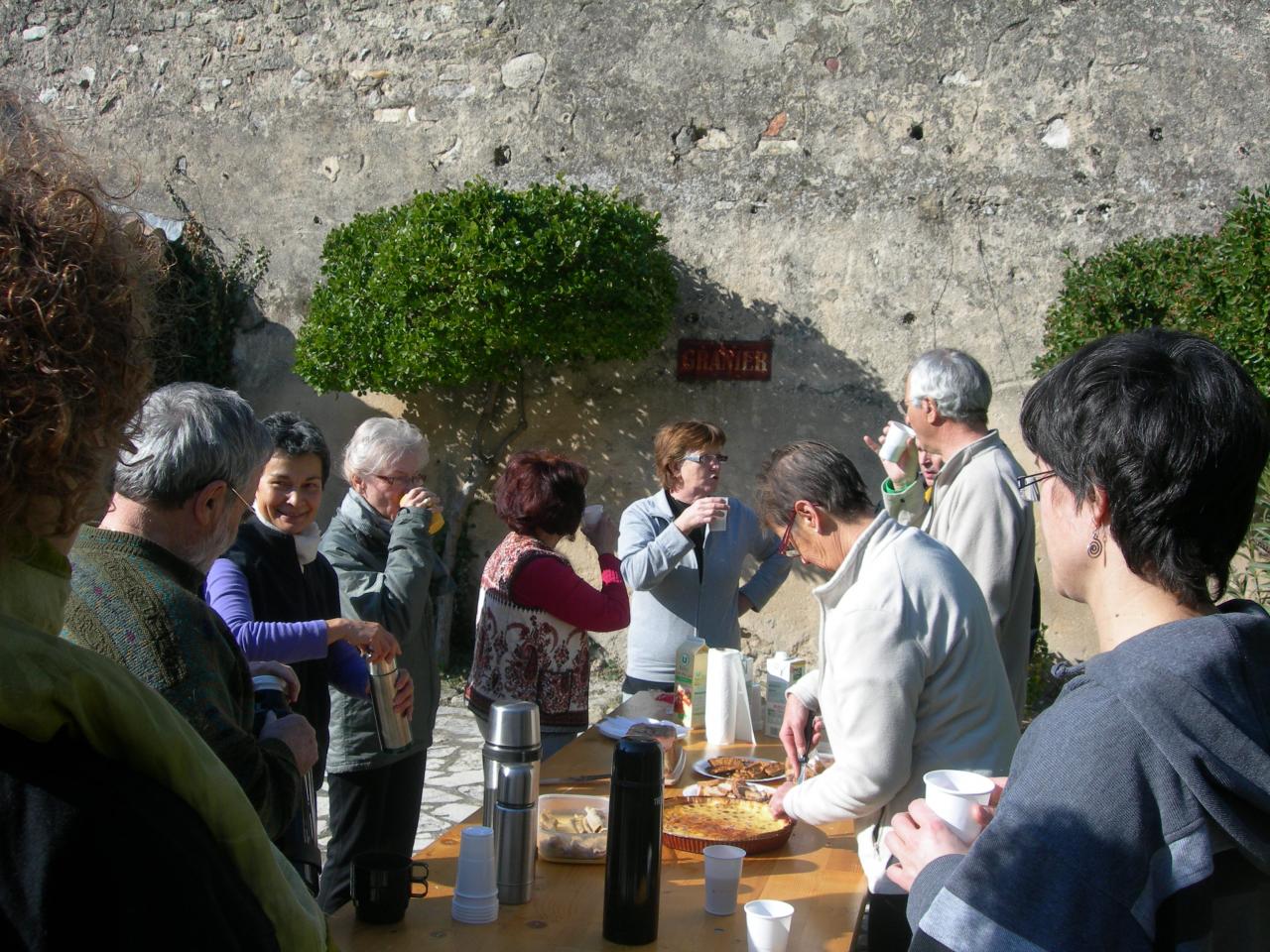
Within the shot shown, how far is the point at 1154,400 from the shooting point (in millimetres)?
1396

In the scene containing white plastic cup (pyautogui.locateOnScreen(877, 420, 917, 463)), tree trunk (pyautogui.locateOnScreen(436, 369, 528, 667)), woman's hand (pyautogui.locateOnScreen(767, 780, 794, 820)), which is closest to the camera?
woman's hand (pyautogui.locateOnScreen(767, 780, 794, 820))

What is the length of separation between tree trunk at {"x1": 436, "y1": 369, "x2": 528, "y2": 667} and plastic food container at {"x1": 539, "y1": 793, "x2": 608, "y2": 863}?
4.84 m

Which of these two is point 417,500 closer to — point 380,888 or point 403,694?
point 403,694

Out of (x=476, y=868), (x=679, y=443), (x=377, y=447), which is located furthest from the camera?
(x=679, y=443)

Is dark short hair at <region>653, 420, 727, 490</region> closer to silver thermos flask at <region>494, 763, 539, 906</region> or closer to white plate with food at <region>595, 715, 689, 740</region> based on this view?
white plate with food at <region>595, 715, 689, 740</region>

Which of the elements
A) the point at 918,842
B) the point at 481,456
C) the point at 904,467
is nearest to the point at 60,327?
the point at 918,842

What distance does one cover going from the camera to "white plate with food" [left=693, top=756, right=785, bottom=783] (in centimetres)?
293

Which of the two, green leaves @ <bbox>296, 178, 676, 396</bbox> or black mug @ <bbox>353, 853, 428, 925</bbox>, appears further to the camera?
green leaves @ <bbox>296, 178, 676, 396</bbox>

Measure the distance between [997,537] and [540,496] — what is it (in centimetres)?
139

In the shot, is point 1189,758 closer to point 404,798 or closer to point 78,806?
point 78,806

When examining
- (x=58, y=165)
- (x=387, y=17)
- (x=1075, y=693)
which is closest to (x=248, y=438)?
(x=58, y=165)

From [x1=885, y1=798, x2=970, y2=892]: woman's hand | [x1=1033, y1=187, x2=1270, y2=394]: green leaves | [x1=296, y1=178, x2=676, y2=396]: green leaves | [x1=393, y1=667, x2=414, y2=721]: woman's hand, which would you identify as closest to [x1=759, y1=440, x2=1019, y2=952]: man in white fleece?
[x1=885, y1=798, x2=970, y2=892]: woman's hand

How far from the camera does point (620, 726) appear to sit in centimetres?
332

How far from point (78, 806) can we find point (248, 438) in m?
1.30
